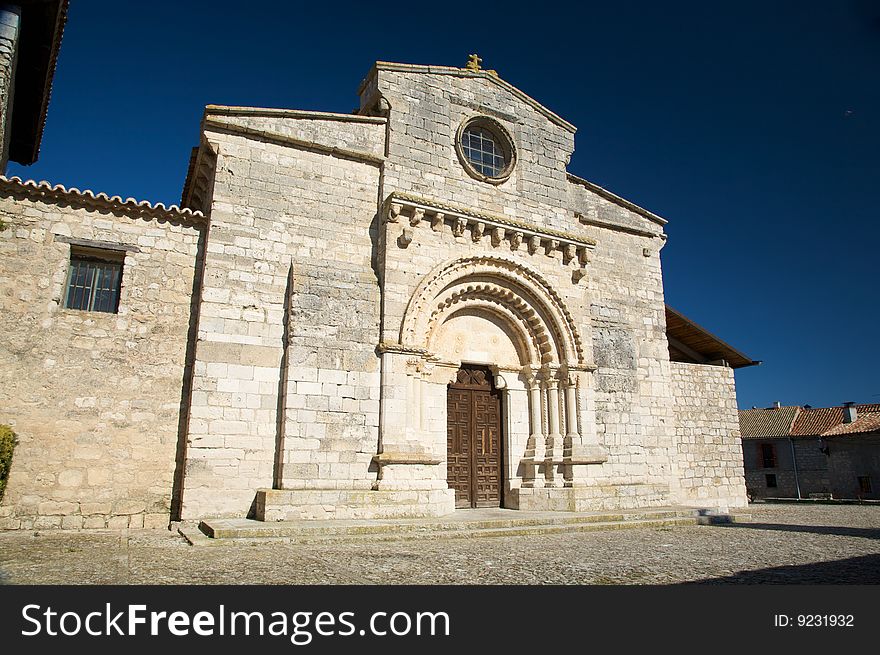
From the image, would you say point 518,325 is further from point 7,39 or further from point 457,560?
point 7,39

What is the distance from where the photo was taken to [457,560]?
6.02 metres

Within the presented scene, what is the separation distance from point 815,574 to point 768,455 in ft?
107

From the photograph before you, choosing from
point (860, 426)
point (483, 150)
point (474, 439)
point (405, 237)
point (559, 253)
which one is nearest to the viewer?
point (405, 237)

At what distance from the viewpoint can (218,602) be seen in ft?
11.2

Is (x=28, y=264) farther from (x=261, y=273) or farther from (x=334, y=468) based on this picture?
(x=334, y=468)

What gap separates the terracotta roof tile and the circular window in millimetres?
27506

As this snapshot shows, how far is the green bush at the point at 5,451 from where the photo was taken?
25.7 ft

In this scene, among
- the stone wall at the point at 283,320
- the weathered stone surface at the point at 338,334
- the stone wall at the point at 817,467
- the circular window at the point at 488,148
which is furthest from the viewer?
the stone wall at the point at 817,467

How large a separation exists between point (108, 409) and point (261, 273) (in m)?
2.96

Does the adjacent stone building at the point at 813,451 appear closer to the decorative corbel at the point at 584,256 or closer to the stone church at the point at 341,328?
the stone church at the point at 341,328

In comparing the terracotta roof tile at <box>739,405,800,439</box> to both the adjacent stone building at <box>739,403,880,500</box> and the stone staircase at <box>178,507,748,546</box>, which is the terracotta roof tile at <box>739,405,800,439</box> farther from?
the stone staircase at <box>178,507,748,546</box>

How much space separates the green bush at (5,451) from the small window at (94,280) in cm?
197

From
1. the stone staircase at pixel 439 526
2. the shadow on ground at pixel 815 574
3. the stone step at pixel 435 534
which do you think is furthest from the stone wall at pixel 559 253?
the shadow on ground at pixel 815 574

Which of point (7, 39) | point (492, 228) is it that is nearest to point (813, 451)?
point (492, 228)
